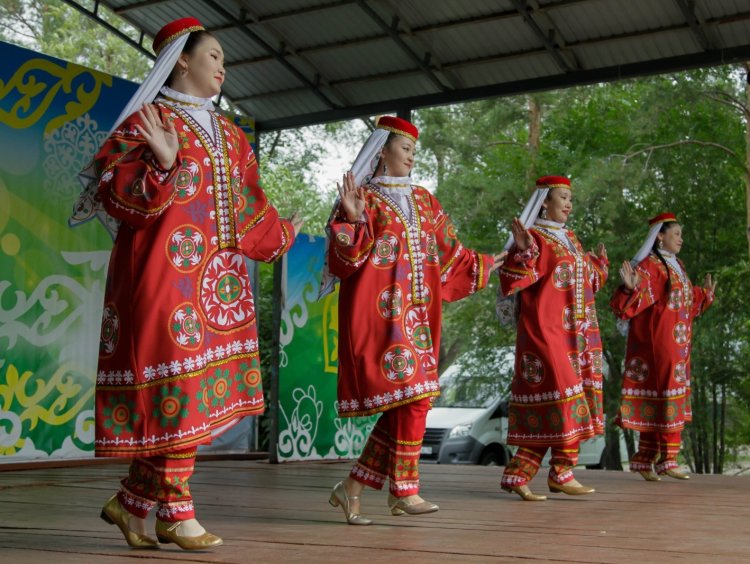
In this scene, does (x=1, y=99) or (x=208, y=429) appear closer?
(x=208, y=429)

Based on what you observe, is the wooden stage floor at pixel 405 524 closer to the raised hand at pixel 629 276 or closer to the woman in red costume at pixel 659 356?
the woman in red costume at pixel 659 356

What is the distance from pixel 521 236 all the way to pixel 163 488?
2507 millimetres

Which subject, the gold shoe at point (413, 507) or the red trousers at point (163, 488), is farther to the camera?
the gold shoe at point (413, 507)

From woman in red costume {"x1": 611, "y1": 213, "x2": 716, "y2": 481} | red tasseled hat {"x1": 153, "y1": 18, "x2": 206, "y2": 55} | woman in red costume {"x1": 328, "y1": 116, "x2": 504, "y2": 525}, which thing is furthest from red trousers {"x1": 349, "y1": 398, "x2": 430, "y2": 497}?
woman in red costume {"x1": 611, "y1": 213, "x2": 716, "y2": 481}

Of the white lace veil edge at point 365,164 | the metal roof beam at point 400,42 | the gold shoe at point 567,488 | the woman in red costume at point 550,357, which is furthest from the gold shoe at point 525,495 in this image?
the metal roof beam at point 400,42

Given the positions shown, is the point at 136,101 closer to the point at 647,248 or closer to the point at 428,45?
the point at 647,248

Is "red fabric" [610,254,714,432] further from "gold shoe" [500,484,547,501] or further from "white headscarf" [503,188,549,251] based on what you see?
"gold shoe" [500,484,547,501]

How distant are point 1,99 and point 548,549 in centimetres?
463

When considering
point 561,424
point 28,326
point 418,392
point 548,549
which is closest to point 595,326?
point 561,424

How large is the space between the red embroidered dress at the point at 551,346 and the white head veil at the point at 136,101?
231cm

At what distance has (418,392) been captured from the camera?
380 centimetres

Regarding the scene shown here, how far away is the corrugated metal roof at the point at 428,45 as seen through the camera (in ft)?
22.5

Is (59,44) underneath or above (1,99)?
above

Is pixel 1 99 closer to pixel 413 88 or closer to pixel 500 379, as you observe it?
pixel 413 88
